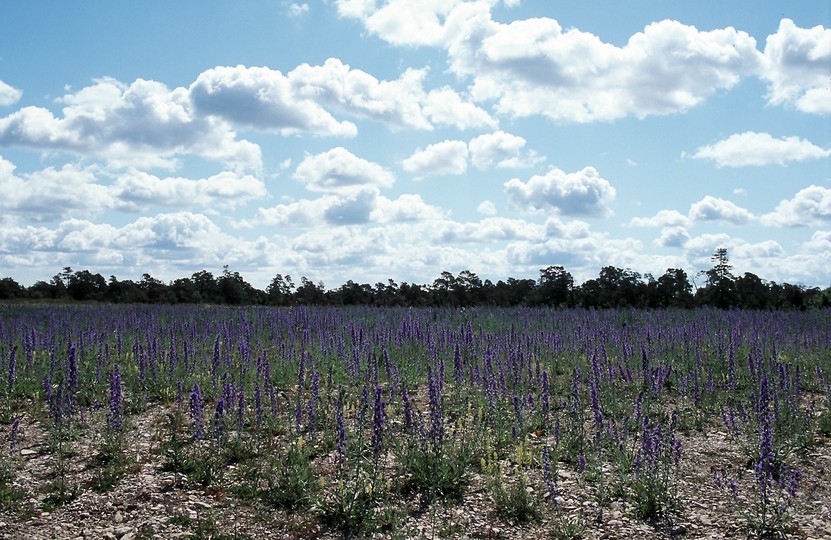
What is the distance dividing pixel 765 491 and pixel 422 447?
9.72 ft

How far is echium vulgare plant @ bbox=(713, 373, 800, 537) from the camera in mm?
5262

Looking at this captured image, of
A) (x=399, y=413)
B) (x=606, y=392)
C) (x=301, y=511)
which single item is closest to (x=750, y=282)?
(x=606, y=392)

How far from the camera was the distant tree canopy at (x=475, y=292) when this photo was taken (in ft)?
84.3

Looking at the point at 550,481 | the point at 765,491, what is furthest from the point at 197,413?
the point at 765,491

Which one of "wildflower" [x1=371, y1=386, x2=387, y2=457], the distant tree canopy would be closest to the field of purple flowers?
"wildflower" [x1=371, y1=386, x2=387, y2=457]

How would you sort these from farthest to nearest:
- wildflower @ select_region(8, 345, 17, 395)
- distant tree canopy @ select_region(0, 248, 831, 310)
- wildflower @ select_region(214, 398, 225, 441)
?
1. distant tree canopy @ select_region(0, 248, 831, 310)
2. wildflower @ select_region(8, 345, 17, 395)
3. wildflower @ select_region(214, 398, 225, 441)

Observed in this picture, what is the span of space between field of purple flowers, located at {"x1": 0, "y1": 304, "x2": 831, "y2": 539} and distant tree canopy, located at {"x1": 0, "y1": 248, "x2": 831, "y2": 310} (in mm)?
15536

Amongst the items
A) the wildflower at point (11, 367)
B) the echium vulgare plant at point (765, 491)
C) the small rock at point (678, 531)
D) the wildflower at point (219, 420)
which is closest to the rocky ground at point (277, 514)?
the small rock at point (678, 531)

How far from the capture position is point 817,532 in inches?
209

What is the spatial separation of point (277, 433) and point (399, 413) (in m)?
1.65

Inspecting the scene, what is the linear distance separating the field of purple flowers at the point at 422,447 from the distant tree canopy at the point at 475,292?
15536 mm

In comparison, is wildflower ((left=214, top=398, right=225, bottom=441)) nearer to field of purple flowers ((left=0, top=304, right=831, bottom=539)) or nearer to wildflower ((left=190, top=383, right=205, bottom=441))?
field of purple flowers ((left=0, top=304, right=831, bottom=539))

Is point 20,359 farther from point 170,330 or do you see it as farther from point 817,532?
point 817,532

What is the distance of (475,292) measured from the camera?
29828 millimetres
